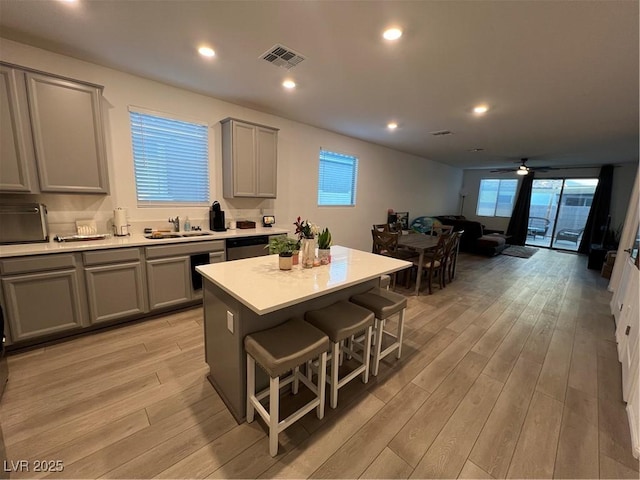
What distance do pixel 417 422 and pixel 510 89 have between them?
3.31 metres

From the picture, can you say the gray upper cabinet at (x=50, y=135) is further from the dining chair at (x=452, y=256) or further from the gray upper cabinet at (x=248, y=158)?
the dining chair at (x=452, y=256)

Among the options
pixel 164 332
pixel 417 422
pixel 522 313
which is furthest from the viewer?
pixel 522 313

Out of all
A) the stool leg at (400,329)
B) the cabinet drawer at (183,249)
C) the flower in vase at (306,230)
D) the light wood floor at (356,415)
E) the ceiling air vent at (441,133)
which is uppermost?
the ceiling air vent at (441,133)

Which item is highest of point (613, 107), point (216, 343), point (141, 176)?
point (613, 107)

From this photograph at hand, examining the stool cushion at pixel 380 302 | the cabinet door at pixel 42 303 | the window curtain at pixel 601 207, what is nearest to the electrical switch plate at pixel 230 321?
the stool cushion at pixel 380 302

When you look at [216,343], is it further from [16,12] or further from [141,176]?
[16,12]

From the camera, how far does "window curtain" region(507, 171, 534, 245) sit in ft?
27.1

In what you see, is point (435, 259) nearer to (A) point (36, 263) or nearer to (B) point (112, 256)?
(B) point (112, 256)

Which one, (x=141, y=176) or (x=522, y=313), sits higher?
(x=141, y=176)

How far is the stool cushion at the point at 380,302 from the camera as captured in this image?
2.04 m

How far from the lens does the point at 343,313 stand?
1.88m

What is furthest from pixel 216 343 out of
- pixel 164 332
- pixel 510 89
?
pixel 510 89

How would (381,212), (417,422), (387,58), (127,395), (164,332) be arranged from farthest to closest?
(381,212), (164,332), (387,58), (127,395), (417,422)

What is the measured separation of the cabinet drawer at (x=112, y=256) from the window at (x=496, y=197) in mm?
10565
